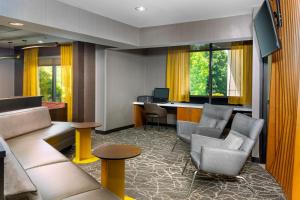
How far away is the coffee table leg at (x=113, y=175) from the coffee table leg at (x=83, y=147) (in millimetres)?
1632

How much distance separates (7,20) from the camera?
A: 3.28 m

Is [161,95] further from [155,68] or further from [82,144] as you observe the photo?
[82,144]

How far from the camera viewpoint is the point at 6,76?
816 cm

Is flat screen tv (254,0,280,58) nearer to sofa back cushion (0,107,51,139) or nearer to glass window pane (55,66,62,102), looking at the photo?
sofa back cushion (0,107,51,139)

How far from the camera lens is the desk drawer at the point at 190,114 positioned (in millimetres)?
5617

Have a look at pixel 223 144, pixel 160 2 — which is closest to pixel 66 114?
pixel 160 2

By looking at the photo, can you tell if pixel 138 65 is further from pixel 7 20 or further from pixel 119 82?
pixel 7 20

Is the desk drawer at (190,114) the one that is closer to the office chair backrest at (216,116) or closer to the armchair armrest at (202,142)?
the office chair backrest at (216,116)

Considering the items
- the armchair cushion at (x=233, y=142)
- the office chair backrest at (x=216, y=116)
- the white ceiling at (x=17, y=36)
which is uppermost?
the white ceiling at (x=17, y=36)

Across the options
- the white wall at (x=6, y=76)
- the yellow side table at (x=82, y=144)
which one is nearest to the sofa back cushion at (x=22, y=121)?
the yellow side table at (x=82, y=144)

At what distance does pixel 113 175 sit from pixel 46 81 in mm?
6306

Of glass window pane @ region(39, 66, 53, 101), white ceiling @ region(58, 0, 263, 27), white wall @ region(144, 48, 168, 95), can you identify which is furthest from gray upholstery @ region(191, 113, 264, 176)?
glass window pane @ region(39, 66, 53, 101)

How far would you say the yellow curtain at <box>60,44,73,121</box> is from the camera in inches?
268

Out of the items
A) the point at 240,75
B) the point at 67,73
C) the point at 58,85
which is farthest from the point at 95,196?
the point at 58,85
